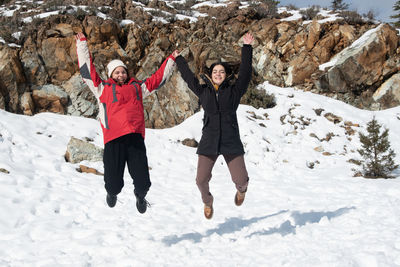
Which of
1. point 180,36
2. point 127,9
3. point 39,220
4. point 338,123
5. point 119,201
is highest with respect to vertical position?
point 127,9

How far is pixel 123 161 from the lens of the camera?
4066 millimetres

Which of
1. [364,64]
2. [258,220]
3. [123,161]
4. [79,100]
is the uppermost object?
[123,161]

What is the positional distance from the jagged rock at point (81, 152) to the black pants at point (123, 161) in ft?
15.2

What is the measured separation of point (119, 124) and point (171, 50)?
13.9m

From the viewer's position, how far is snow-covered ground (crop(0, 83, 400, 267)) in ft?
12.4

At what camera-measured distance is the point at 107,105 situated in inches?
159

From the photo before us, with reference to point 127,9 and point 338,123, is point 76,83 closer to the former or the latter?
point 127,9

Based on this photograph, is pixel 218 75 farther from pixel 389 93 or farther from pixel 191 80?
pixel 389 93

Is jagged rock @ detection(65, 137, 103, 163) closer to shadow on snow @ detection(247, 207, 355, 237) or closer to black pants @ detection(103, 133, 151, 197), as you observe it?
black pants @ detection(103, 133, 151, 197)

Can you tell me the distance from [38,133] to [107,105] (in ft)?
21.1

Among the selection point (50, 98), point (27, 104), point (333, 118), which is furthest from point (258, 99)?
point (27, 104)

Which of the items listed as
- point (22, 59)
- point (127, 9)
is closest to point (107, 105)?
point (22, 59)

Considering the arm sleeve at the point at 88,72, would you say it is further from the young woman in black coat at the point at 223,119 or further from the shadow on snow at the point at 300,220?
the shadow on snow at the point at 300,220

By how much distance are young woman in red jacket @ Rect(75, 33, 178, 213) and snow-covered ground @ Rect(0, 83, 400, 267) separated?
883 millimetres
